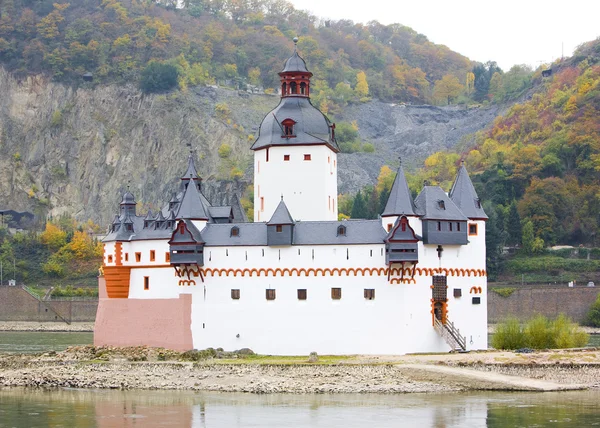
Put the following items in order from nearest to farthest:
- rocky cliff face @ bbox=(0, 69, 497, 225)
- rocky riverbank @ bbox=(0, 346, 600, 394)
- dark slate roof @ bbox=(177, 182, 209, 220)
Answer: rocky riverbank @ bbox=(0, 346, 600, 394)
dark slate roof @ bbox=(177, 182, 209, 220)
rocky cliff face @ bbox=(0, 69, 497, 225)

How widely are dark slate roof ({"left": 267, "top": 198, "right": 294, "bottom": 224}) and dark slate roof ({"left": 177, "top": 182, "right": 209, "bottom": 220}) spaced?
184 inches

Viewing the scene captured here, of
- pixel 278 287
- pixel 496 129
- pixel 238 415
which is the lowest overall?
pixel 238 415

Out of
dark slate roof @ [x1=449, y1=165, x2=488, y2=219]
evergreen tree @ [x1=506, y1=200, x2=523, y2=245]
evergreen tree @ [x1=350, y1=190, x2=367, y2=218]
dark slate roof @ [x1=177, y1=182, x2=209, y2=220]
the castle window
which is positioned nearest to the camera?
the castle window

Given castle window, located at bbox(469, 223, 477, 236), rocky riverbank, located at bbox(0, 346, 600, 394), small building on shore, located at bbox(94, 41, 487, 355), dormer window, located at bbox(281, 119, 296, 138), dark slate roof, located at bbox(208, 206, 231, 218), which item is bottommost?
rocky riverbank, located at bbox(0, 346, 600, 394)

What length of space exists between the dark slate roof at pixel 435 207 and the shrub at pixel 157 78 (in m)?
126

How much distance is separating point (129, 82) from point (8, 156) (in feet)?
68.9

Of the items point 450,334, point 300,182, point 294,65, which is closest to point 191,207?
point 300,182

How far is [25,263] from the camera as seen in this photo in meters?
149

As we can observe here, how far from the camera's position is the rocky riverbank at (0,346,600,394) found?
2441 inches

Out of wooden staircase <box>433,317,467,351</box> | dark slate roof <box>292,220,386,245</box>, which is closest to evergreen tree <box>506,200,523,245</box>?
wooden staircase <box>433,317,467,351</box>

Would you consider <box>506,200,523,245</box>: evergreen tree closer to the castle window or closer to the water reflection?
the castle window

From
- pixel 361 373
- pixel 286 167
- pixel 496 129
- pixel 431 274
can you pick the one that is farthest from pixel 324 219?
pixel 496 129

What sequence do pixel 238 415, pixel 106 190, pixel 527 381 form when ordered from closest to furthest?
pixel 238 415 < pixel 527 381 < pixel 106 190

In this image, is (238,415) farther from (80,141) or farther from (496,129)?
(80,141)
